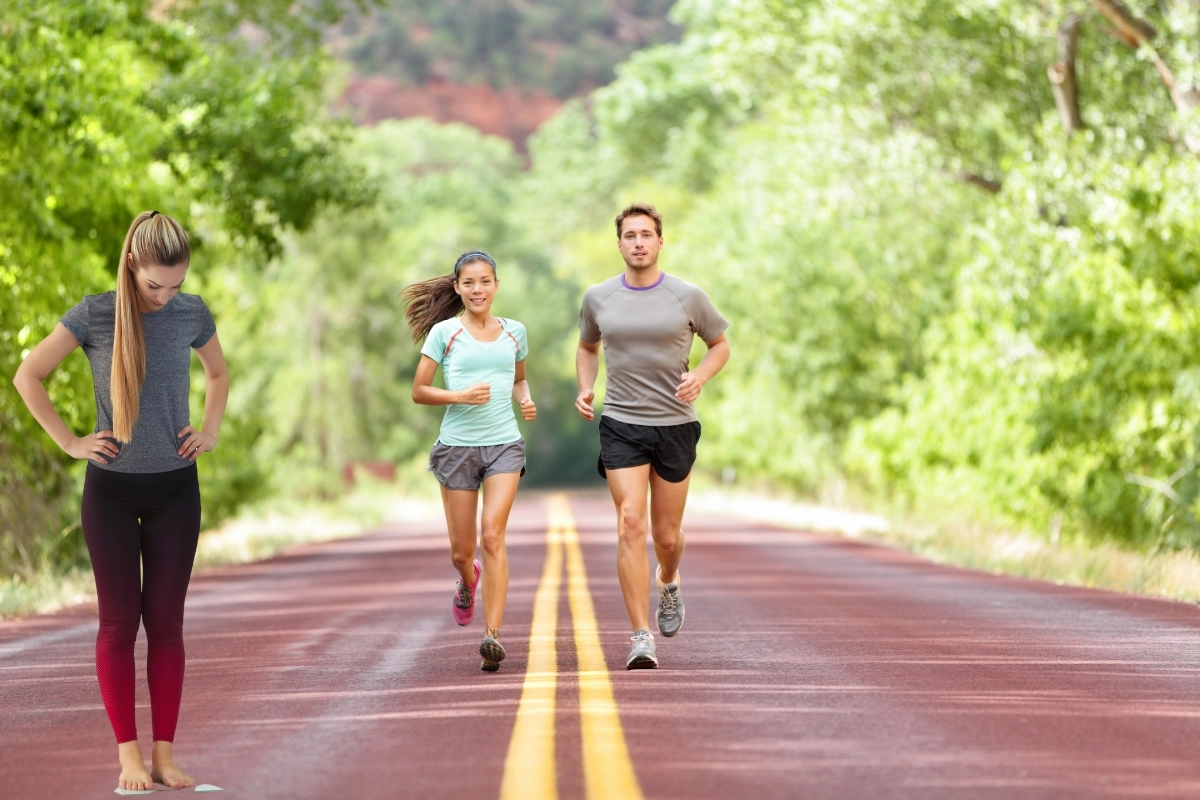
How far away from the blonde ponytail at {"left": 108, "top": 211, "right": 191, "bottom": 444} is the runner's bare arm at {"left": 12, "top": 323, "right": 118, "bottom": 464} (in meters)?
0.08

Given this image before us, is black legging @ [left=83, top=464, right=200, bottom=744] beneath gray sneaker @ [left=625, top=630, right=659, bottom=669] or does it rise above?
above

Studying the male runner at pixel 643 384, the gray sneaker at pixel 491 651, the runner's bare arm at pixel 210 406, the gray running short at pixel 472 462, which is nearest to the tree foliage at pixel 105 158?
the gray running short at pixel 472 462

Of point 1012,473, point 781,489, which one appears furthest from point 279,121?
point 781,489

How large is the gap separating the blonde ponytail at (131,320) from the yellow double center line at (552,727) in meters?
1.90

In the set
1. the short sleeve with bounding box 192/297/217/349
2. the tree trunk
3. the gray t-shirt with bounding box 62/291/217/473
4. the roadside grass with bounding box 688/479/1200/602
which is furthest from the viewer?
the tree trunk

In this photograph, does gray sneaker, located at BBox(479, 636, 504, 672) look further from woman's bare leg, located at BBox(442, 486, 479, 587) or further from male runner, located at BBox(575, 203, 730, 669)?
male runner, located at BBox(575, 203, 730, 669)

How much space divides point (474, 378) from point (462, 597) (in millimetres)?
1488

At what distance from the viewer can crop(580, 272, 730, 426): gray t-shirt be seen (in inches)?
359

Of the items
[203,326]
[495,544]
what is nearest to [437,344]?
[495,544]

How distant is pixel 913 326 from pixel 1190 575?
18.8 meters

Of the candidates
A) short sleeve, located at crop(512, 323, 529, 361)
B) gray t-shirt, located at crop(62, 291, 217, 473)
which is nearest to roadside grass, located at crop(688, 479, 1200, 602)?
short sleeve, located at crop(512, 323, 529, 361)

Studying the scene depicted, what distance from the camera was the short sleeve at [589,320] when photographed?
9.24 metres

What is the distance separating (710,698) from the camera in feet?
26.6

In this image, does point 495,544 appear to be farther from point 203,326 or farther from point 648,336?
point 203,326
